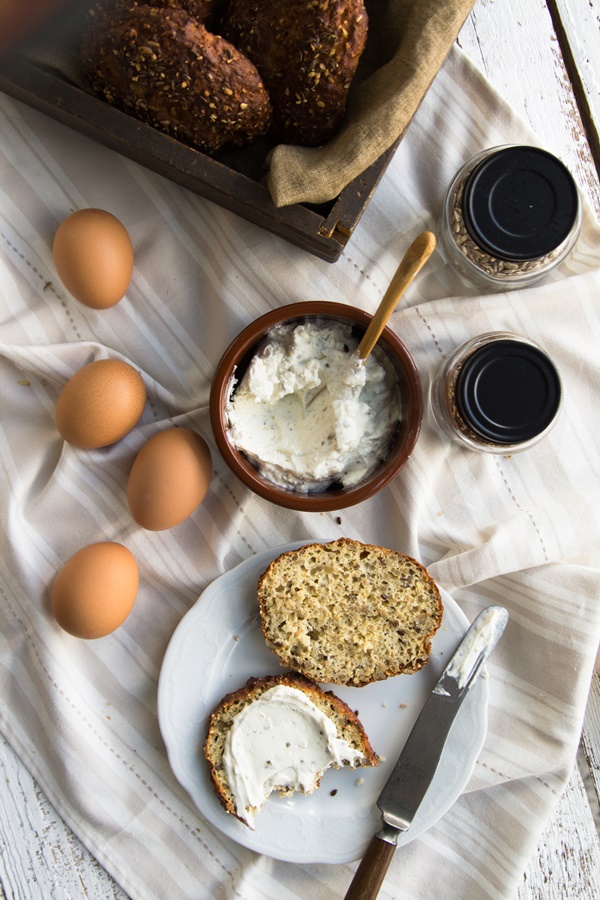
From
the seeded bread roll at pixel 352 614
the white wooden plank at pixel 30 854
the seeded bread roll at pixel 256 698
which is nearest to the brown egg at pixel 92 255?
the seeded bread roll at pixel 352 614

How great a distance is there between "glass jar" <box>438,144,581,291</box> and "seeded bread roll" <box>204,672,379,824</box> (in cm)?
79

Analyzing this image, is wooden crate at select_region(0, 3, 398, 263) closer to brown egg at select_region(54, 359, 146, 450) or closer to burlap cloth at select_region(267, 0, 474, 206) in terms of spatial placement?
burlap cloth at select_region(267, 0, 474, 206)

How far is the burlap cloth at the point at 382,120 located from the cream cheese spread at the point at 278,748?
808 mm

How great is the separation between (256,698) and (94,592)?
33 centimetres

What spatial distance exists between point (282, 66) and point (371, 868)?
1.27 meters

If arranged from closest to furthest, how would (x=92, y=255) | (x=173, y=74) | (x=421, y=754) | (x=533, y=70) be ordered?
1. (x=173, y=74)
2. (x=92, y=255)
3. (x=421, y=754)
4. (x=533, y=70)

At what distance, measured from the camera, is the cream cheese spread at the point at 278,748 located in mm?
1269

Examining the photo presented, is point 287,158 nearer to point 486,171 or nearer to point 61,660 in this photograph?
point 486,171

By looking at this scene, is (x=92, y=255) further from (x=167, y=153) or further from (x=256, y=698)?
(x=256, y=698)

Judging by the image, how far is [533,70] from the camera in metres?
1.41

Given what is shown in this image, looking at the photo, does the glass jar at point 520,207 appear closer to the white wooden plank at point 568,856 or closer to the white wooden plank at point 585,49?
the white wooden plank at point 585,49

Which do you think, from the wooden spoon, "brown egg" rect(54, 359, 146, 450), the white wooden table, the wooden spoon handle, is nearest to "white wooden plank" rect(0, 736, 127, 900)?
the white wooden table

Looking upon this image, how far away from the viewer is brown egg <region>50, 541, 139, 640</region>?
4.03 feet

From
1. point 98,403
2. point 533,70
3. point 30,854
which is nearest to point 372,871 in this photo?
point 30,854
